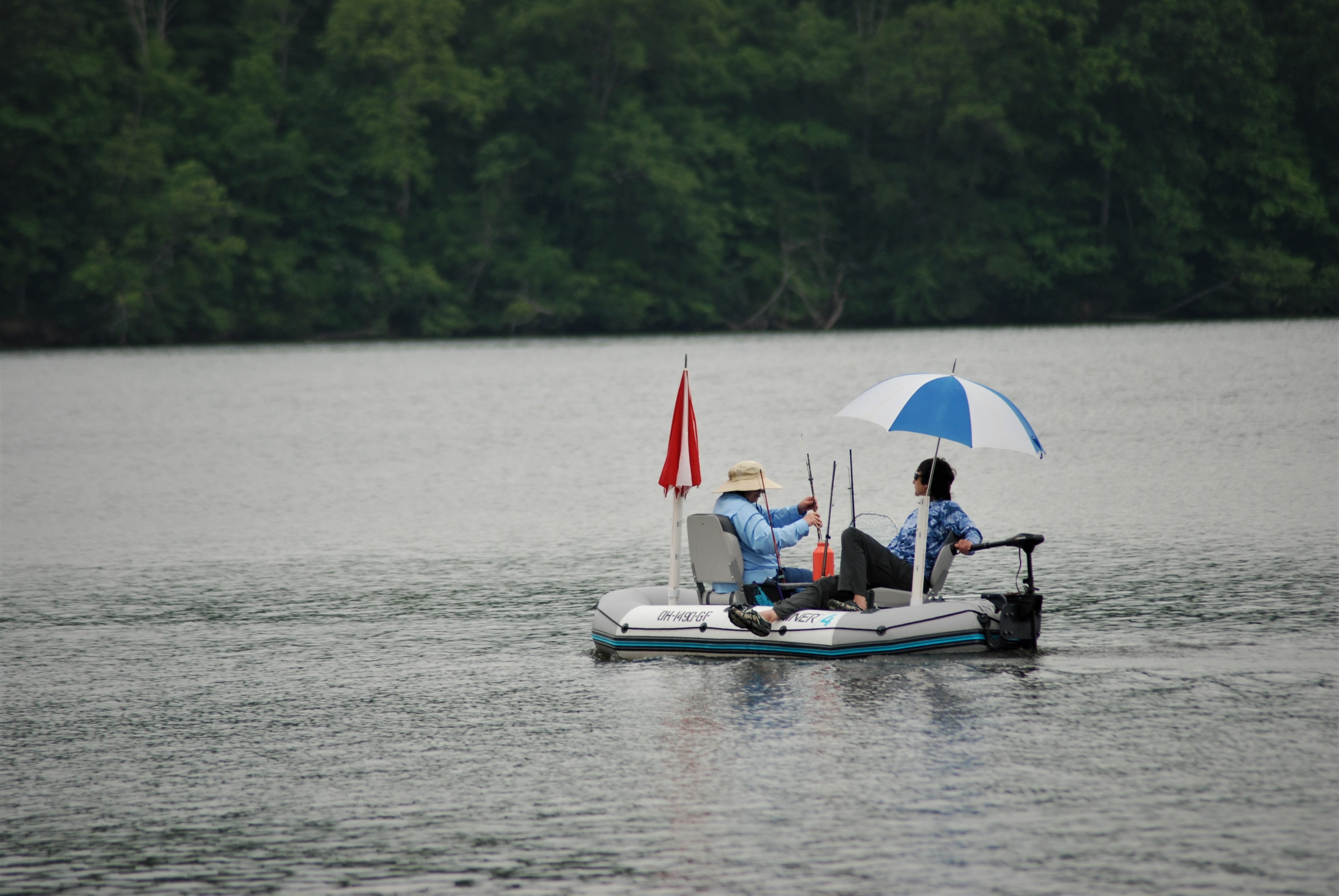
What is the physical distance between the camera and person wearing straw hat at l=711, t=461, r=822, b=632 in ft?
39.5

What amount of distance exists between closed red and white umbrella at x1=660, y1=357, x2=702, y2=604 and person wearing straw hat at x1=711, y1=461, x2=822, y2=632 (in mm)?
268

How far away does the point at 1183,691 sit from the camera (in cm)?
1053

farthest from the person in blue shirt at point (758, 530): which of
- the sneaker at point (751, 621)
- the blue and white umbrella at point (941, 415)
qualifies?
the blue and white umbrella at point (941, 415)

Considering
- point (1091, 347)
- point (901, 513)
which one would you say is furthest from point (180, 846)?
point (1091, 347)

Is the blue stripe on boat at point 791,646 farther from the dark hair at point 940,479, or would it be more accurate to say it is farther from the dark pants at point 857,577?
the dark hair at point 940,479

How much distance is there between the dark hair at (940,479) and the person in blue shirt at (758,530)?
2.65 ft

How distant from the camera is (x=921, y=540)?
1173 centimetres

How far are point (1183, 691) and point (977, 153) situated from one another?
66745 millimetres

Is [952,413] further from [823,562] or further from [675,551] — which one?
[675,551]

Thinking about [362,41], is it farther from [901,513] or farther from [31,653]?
[31,653]

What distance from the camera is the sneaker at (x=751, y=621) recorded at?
38.2ft

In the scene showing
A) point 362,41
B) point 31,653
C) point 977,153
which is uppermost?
point 362,41

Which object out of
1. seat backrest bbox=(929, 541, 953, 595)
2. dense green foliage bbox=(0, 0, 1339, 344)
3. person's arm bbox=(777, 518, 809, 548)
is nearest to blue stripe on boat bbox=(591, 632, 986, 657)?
seat backrest bbox=(929, 541, 953, 595)

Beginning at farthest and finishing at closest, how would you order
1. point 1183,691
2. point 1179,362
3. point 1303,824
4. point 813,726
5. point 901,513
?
point 1179,362 → point 901,513 → point 1183,691 → point 813,726 → point 1303,824
